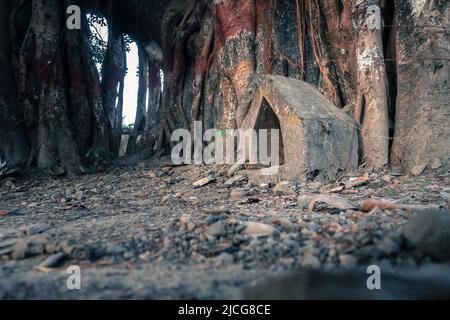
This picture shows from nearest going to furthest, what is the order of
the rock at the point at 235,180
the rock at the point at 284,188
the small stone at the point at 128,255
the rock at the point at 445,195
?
the small stone at the point at 128,255
the rock at the point at 445,195
the rock at the point at 284,188
the rock at the point at 235,180

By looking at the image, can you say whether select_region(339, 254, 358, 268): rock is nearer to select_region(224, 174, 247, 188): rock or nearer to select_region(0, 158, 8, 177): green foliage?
select_region(224, 174, 247, 188): rock

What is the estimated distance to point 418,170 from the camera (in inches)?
136

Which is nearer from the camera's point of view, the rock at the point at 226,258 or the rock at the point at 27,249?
the rock at the point at 226,258

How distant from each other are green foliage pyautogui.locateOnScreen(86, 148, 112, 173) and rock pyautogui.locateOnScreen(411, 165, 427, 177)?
5.11m

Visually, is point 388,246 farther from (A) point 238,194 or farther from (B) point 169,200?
(B) point 169,200

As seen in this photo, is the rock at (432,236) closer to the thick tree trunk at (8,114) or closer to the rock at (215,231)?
the rock at (215,231)

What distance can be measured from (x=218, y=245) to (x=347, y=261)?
59 cm

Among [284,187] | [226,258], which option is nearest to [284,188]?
[284,187]

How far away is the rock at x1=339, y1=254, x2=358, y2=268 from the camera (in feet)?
4.42

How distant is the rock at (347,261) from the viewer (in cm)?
135

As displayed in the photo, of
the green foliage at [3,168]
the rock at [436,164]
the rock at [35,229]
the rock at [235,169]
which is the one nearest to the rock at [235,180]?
the rock at [235,169]

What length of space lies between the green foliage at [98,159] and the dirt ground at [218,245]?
3379mm

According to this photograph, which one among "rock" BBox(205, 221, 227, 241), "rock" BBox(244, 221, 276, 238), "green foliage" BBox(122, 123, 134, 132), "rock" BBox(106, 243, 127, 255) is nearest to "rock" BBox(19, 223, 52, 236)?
"rock" BBox(106, 243, 127, 255)

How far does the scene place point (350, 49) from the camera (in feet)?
15.0
